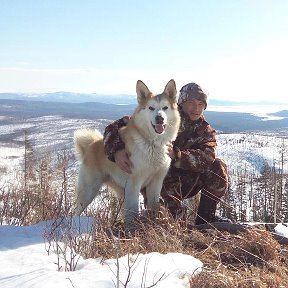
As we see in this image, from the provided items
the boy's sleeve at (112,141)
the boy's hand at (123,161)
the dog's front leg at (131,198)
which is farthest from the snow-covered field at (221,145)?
the dog's front leg at (131,198)

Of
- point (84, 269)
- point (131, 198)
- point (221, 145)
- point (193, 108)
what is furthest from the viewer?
point (221, 145)

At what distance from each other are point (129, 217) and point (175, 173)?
4.25 feet

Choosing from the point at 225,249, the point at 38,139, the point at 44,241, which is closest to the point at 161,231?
the point at 225,249

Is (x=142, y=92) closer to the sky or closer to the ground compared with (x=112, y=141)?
closer to the sky

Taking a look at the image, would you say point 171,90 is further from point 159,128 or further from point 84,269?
point 84,269

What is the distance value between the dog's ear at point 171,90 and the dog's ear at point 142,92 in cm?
23

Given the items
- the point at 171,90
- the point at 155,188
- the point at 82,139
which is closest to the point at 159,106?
the point at 171,90

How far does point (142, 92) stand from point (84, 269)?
3156mm

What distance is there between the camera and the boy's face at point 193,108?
5.52m

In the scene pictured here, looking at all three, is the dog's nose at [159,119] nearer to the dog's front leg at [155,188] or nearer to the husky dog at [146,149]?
the husky dog at [146,149]

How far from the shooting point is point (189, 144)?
18.4ft

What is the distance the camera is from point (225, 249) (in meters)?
3.63

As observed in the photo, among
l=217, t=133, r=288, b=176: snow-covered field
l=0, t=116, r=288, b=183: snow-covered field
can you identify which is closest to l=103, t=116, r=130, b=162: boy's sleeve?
l=0, t=116, r=288, b=183: snow-covered field

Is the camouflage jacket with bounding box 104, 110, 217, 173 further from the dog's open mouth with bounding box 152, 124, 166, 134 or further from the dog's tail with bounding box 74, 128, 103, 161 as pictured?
the dog's tail with bounding box 74, 128, 103, 161
